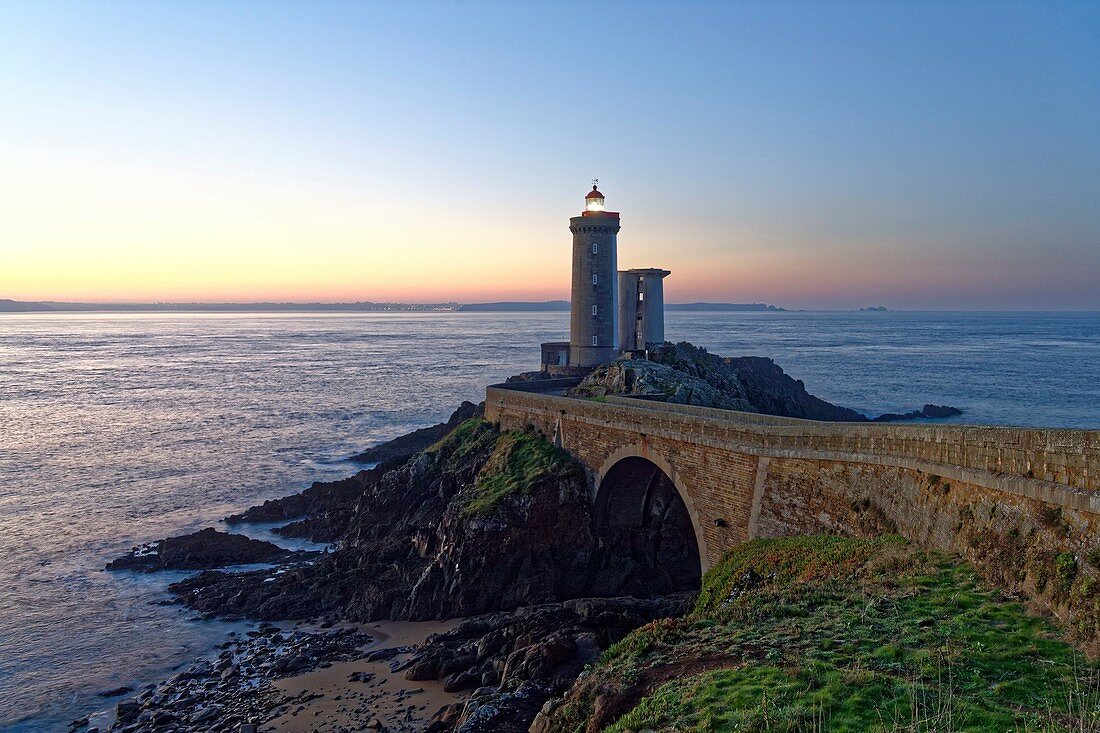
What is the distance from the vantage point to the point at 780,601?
12750 millimetres

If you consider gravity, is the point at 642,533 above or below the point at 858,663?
below

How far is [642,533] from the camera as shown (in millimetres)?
25797

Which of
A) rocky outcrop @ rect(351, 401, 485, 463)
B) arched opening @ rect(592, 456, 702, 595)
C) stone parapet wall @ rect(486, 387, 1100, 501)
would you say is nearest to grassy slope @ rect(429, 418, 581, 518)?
arched opening @ rect(592, 456, 702, 595)

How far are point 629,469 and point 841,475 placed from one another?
385 inches

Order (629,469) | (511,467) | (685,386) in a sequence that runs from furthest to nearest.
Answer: (685,386) < (511,467) < (629,469)

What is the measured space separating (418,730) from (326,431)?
47.5 metres

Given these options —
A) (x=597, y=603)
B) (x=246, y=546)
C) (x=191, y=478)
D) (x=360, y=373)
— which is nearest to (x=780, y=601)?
(x=597, y=603)

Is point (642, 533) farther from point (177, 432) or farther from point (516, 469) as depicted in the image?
point (177, 432)

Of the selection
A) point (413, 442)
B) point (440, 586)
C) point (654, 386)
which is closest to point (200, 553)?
point (440, 586)

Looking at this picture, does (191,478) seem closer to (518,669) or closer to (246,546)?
(246,546)

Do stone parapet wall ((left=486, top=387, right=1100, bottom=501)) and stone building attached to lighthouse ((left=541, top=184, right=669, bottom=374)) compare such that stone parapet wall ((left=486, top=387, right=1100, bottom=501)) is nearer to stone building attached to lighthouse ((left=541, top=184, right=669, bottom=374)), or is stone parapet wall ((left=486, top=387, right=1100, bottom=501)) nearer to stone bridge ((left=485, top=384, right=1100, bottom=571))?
stone bridge ((left=485, top=384, right=1100, bottom=571))

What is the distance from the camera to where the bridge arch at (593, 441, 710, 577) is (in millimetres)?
20703

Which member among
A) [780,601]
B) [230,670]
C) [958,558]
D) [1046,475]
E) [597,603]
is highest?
[1046,475]

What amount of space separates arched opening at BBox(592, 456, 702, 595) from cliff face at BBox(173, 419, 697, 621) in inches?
2.1
